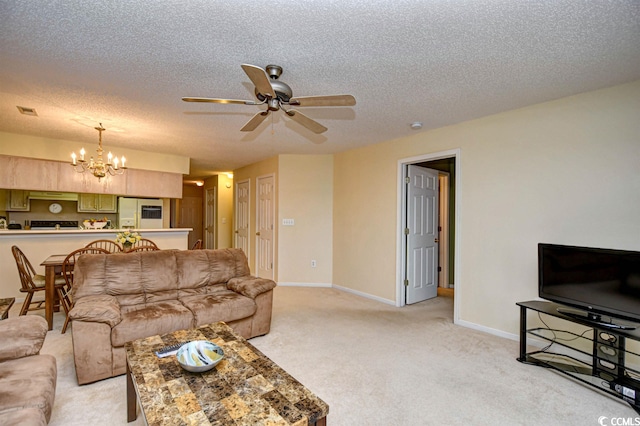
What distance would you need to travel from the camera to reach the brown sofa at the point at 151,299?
2.25 m

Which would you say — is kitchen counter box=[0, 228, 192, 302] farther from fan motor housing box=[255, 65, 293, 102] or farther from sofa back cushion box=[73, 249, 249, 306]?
fan motor housing box=[255, 65, 293, 102]

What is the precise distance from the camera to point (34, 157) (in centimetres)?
444

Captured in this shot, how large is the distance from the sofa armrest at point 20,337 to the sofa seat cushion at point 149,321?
1.63ft

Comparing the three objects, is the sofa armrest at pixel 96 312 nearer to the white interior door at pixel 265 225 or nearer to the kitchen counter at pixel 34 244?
the kitchen counter at pixel 34 244

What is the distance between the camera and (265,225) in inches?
237

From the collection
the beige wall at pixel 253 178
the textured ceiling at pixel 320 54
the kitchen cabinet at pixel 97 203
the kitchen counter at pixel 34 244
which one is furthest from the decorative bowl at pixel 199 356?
the kitchen cabinet at pixel 97 203

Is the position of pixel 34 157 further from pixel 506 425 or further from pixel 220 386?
pixel 506 425

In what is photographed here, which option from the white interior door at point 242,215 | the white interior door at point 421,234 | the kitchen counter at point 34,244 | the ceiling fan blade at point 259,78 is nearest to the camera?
the ceiling fan blade at point 259,78

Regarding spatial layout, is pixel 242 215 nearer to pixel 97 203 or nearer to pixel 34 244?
pixel 97 203

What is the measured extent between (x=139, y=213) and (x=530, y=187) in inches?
255

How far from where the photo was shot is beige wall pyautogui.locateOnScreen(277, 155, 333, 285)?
5555 mm

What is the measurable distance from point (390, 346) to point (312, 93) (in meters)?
2.53

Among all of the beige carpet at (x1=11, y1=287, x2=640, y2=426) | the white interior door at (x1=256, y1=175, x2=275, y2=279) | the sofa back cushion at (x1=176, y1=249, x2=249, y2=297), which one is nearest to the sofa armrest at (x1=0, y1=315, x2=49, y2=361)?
the beige carpet at (x1=11, y1=287, x2=640, y2=426)

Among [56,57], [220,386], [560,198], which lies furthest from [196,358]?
[560,198]
